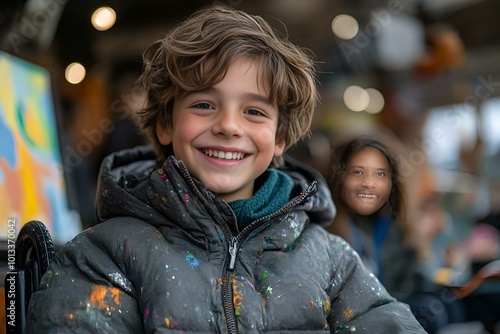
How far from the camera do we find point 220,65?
1.69 meters

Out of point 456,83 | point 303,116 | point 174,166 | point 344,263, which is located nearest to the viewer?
point 174,166

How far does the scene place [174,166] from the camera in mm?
1663

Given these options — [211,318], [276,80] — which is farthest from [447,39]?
[211,318]

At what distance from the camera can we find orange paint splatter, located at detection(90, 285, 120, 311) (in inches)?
58.8

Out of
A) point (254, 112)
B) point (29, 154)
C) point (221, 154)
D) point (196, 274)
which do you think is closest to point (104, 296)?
point (196, 274)

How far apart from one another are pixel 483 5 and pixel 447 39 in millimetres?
542

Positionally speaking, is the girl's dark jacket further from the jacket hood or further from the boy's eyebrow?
the boy's eyebrow

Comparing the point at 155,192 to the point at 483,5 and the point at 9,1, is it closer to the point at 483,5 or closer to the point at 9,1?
the point at 9,1

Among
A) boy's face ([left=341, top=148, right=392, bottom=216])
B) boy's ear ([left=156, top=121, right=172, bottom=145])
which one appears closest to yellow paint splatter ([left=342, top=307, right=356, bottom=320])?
boy's face ([left=341, top=148, right=392, bottom=216])

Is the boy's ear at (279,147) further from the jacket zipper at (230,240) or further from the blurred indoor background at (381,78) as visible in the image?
the blurred indoor background at (381,78)

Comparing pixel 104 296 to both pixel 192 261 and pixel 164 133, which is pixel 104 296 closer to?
pixel 192 261

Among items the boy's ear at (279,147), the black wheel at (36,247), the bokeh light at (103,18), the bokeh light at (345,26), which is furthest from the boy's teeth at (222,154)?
the bokeh light at (345,26)

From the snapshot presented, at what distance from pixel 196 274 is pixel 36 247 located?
0.36 metres

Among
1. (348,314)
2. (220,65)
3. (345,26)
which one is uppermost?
(345,26)
